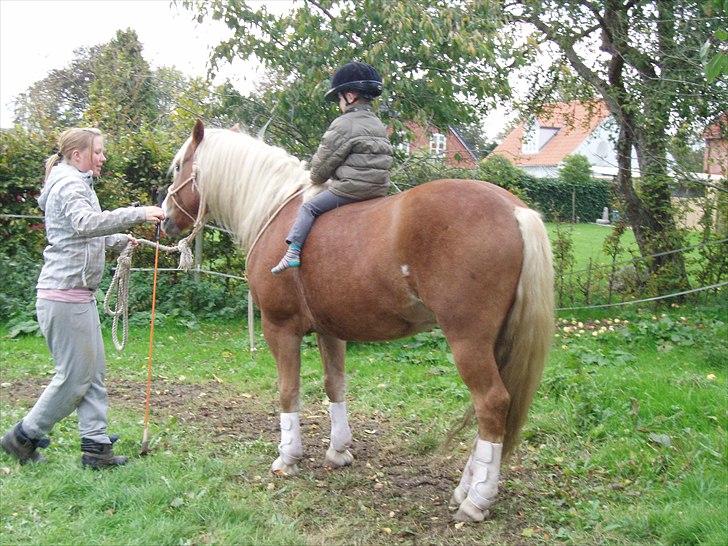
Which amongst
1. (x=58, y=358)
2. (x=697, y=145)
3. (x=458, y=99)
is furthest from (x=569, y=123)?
(x=58, y=358)

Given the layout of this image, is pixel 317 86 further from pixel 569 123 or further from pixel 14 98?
pixel 14 98

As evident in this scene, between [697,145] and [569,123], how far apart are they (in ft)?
6.95

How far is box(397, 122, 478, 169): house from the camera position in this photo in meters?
8.86

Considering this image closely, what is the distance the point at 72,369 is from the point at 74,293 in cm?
46

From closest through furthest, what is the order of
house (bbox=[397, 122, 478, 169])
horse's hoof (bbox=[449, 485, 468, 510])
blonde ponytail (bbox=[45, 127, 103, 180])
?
1. horse's hoof (bbox=[449, 485, 468, 510])
2. blonde ponytail (bbox=[45, 127, 103, 180])
3. house (bbox=[397, 122, 478, 169])

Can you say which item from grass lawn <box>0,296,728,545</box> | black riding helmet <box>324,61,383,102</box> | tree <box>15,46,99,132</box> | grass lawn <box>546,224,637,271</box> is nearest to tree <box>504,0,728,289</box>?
grass lawn <box>546,224,637,271</box>

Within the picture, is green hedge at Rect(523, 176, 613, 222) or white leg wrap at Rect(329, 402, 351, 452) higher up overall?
green hedge at Rect(523, 176, 613, 222)

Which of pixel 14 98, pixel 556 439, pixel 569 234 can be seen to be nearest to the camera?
pixel 556 439

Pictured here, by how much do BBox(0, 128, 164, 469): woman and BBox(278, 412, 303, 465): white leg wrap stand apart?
41.9 inches

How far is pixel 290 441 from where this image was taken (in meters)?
4.62

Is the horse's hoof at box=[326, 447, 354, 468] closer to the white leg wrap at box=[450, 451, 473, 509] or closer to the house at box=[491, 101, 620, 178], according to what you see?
the white leg wrap at box=[450, 451, 473, 509]

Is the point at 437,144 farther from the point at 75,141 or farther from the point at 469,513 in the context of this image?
the point at 469,513

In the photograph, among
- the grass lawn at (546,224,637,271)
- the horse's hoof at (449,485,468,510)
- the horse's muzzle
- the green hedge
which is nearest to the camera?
the horse's hoof at (449,485,468,510)

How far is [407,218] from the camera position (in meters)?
3.92
